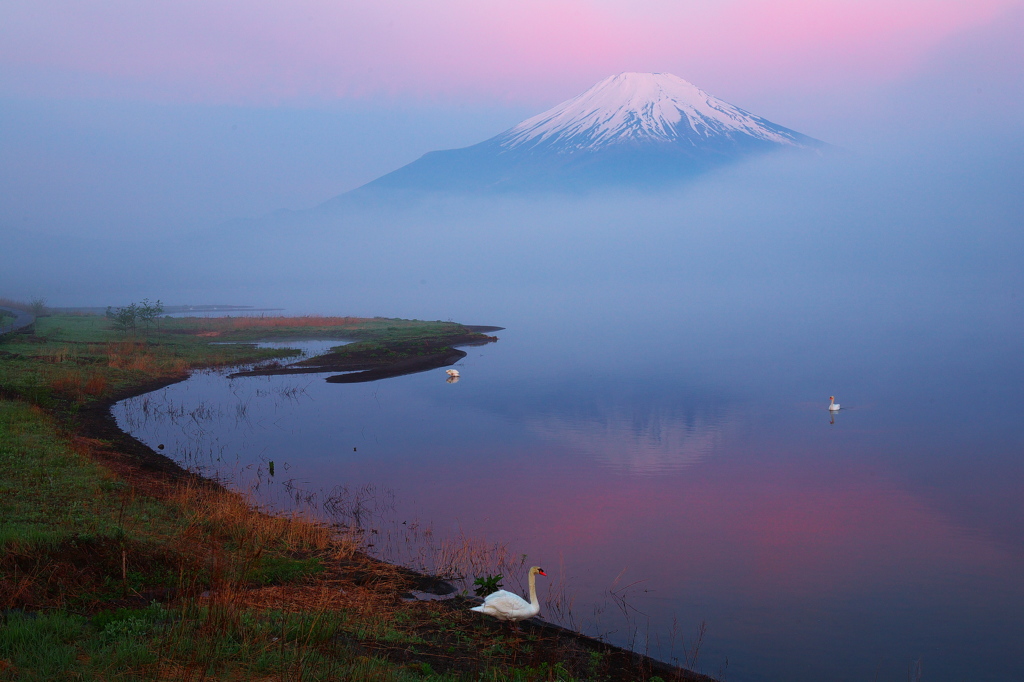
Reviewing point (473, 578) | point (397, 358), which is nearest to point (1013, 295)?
point (397, 358)

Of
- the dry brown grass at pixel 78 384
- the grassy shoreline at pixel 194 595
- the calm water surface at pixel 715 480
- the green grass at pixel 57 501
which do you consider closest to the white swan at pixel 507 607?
the grassy shoreline at pixel 194 595

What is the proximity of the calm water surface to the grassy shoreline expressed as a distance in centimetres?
206

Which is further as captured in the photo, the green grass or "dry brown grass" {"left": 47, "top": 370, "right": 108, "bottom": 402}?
"dry brown grass" {"left": 47, "top": 370, "right": 108, "bottom": 402}

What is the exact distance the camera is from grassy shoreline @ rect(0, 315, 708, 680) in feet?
18.7

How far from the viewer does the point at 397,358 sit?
41.3 m

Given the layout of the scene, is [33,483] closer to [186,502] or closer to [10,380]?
[186,502]

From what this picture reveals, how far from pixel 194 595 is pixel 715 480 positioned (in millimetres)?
14445

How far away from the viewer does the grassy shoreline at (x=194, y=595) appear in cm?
569

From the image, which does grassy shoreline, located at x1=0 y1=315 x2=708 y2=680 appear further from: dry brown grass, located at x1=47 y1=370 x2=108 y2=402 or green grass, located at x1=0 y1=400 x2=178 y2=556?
dry brown grass, located at x1=47 y1=370 x2=108 y2=402

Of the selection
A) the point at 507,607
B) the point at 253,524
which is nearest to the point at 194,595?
the point at 507,607

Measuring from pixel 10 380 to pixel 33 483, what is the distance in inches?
581

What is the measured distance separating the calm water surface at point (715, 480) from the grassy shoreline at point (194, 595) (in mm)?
2061

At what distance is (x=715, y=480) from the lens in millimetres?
18562

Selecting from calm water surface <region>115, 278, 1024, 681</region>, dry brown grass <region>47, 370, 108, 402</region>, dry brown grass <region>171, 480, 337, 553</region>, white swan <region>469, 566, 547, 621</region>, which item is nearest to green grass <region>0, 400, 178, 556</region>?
dry brown grass <region>171, 480, 337, 553</region>
